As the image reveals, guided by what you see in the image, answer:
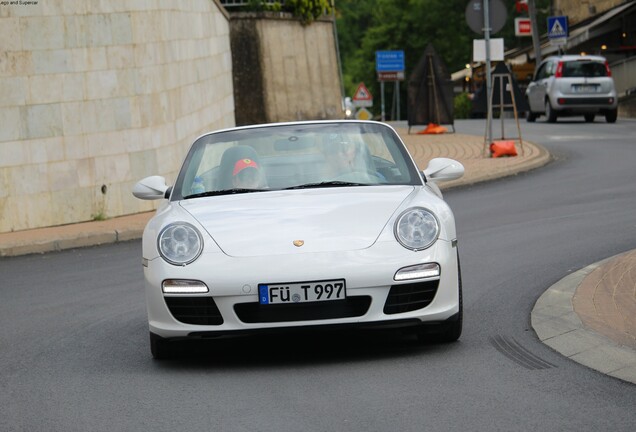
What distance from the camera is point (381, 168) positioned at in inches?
316

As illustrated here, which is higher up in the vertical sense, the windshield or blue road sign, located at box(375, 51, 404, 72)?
the windshield

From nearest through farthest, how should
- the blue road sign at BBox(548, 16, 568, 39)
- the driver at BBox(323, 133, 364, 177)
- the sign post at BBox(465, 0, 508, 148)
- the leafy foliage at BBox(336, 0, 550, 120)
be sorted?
the driver at BBox(323, 133, 364, 177), the sign post at BBox(465, 0, 508, 148), the blue road sign at BBox(548, 16, 568, 39), the leafy foliage at BBox(336, 0, 550, 120)

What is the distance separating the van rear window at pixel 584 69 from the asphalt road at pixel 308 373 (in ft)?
79.6

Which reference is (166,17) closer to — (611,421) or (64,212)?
(64,212)

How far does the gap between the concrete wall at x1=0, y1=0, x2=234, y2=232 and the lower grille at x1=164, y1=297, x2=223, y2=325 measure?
9277 mm

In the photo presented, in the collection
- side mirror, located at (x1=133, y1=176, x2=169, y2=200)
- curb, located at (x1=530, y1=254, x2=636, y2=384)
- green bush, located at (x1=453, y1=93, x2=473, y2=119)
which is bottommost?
green bush, located at (x1=453, y1=93, x2=473, y2=119)

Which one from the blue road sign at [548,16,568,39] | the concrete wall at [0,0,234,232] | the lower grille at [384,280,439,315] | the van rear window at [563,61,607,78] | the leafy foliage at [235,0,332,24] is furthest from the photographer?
the blue road sign at [548,16,568,39]

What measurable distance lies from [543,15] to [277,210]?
76980 mm

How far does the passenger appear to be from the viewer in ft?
25.9

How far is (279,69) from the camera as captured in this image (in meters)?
27.2

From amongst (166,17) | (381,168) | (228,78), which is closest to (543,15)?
(228,78)

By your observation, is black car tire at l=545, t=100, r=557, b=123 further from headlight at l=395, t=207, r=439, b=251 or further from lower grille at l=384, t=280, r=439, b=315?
lower grille at l=384, t=280, r=439, b=315

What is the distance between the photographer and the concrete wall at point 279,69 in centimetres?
2656

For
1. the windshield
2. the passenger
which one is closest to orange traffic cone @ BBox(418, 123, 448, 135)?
the windshield
